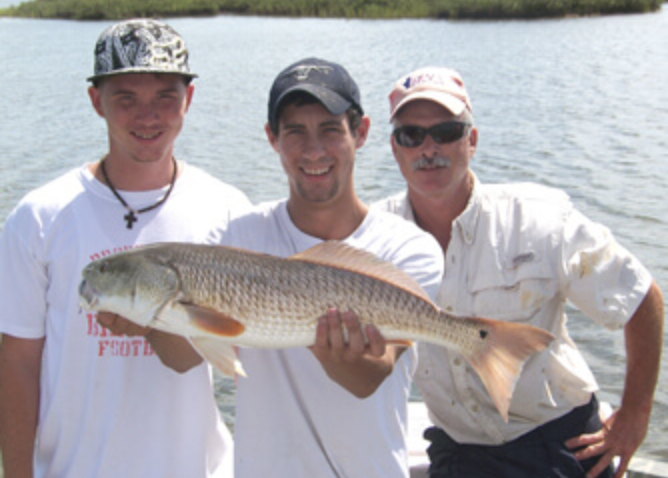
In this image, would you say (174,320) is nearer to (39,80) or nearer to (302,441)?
(302,441)

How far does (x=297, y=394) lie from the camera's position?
275 centimetres

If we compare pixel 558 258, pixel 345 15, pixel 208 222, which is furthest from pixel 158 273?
pixel 345 15

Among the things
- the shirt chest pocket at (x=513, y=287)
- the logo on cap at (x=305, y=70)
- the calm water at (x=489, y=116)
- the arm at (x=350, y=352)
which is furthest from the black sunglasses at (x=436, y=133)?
the calm water at (x=489, y=116)

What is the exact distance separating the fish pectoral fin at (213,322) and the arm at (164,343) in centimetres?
28

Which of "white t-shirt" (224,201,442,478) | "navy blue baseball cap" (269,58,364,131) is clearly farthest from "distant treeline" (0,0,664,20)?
"white t-shirt" (224,201,442,478)

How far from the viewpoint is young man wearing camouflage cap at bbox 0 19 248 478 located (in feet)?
9.80

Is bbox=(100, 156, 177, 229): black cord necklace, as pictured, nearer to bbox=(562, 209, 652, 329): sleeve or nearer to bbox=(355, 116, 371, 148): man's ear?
bbox=(355, 116, 371, 148): man's ear

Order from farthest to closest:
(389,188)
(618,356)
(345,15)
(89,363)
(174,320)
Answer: (345,15)
(389,188)
(618,356)
(89,363)
(174,320)

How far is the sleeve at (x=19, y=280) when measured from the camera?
298cm

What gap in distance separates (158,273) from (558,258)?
2064 millimetres

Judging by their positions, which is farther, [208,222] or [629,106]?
[629,106]

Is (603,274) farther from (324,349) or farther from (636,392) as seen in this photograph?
(324,349)

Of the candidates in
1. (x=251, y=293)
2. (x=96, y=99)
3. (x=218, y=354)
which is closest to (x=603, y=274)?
(x=251, y=293)

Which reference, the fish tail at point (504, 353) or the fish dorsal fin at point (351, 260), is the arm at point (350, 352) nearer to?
the fish dorsal fin at point (351, 260)
